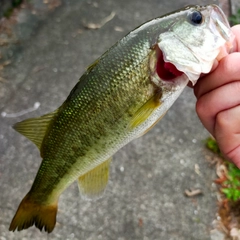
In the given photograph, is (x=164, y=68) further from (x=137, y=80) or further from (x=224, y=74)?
(x=224, y=74)

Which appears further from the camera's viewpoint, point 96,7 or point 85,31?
point 96,7

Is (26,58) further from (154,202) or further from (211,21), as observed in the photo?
(211,21)

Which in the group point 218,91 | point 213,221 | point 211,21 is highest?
point 211,21

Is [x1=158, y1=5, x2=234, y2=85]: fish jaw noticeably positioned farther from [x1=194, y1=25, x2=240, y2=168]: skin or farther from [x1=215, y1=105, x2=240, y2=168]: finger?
[x1=215, y1=105, x2=240, y2=168]: finger

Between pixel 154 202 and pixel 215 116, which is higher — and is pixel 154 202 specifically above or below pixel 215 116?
below

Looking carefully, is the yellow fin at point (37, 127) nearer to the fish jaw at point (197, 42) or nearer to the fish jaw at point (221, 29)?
the fish jaw at point (197, 42)

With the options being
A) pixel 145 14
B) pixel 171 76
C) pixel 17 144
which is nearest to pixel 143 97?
pixel 171 76

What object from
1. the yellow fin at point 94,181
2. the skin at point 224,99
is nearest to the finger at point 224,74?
the skin at point 224,99

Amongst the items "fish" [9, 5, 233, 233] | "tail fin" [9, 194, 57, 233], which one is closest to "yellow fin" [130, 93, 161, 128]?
"fish" [9, 5, 233, 233]
